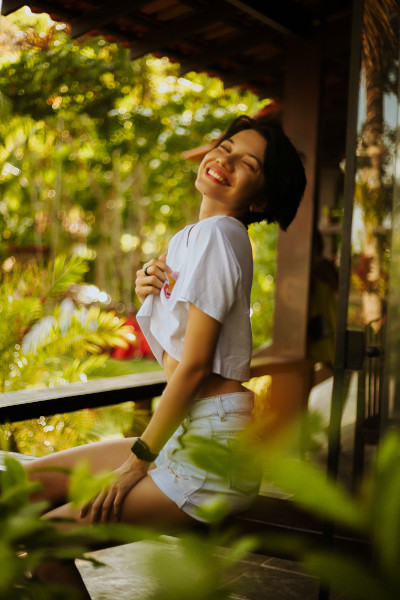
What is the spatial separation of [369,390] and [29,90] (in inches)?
292

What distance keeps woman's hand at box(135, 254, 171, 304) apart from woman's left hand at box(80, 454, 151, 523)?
386mm

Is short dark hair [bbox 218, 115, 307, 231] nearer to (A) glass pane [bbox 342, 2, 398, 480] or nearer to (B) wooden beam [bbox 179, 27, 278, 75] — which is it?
(A) glass pane [bbox 342, 2, 398, 480]

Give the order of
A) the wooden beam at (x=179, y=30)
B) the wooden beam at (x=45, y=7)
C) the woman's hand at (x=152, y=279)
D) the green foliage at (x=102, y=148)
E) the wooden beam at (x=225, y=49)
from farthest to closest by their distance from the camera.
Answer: the green foliage at (x=102, y=148) → the wooden beam at (x=225, y=49) → the wooden beam at (x=179, y=30) → the wooden beam at (x=45, y=7) → the woman's hand at (x=152, y=279)

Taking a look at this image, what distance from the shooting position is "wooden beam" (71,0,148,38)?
3309 mm

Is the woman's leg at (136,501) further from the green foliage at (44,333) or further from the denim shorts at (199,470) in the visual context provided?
the green foliage at (44,333)

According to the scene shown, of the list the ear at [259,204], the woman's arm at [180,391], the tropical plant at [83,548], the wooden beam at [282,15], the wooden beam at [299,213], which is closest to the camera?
the tropical plant at [83,548]

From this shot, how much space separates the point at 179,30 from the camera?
3.67 metres

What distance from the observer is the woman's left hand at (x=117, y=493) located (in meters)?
1.46

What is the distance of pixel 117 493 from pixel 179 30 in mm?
2737

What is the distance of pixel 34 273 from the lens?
16.8 ft

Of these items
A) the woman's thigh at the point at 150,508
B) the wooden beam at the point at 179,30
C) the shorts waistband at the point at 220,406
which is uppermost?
the wooden beam at the point at 179,30

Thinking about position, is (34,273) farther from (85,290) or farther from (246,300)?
(85,290)

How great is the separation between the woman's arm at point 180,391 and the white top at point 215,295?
0.04 meters

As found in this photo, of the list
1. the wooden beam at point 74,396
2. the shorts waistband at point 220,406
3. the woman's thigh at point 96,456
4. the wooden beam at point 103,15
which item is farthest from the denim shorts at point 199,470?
the wooden beam at point 103,15
